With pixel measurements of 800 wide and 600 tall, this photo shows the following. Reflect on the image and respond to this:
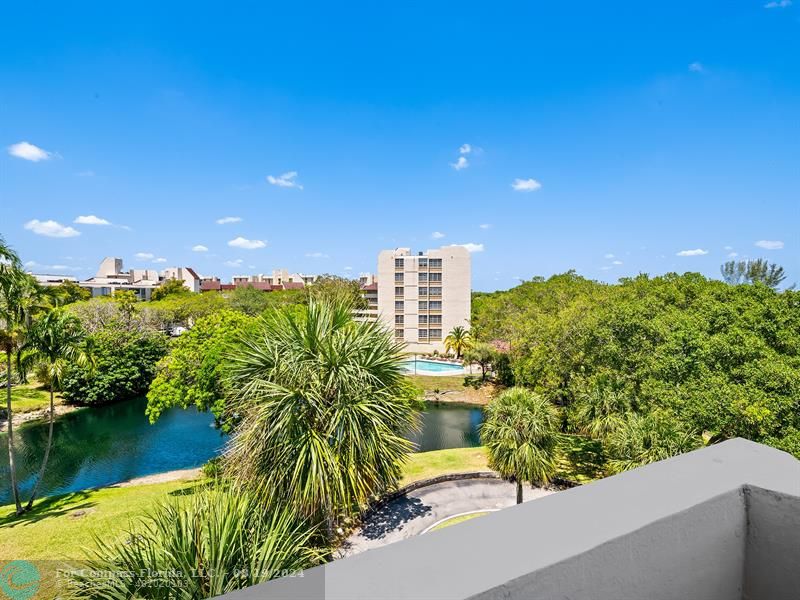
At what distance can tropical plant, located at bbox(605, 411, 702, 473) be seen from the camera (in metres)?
9.90

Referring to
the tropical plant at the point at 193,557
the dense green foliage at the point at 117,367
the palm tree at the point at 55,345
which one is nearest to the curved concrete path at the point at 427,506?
the tropical plant at the point at 193,557

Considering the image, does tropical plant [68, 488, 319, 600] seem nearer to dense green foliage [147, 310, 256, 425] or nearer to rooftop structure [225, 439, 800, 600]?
rooftop structure [225, 439, 800, 600]

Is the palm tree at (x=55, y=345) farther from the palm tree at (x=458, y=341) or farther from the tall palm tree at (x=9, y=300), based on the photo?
the palm tree at (x=458, y=341)

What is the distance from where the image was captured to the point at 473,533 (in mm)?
1092

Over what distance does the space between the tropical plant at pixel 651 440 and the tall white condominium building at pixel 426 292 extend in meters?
31.6

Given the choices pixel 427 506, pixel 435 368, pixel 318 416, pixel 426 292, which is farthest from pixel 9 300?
pixel 426 292

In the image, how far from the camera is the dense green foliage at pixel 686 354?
30.5 feet

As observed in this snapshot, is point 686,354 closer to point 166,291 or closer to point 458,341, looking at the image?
point 458,341

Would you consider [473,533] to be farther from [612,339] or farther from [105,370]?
[105,370]

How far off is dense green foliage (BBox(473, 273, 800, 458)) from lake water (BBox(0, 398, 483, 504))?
5.53m

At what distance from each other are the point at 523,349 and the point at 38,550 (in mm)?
20945

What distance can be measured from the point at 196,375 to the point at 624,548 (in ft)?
48.4

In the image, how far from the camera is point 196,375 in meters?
13.6

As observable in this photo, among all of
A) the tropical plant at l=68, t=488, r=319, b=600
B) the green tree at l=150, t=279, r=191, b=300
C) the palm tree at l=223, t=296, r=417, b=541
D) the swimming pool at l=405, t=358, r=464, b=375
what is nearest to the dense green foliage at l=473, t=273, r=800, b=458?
the palm tree at l=223, t=296, r=417, b=541
